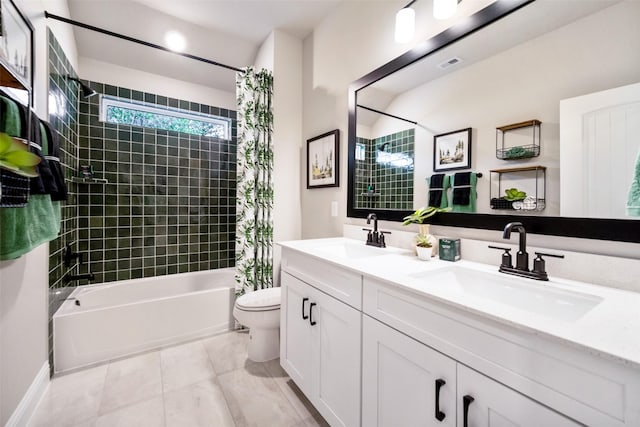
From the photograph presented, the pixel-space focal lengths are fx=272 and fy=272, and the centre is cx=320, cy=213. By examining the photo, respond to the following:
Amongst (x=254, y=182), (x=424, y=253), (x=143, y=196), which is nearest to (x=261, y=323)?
(x=254, y=182)

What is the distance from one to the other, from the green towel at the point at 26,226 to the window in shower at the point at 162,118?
172 cm

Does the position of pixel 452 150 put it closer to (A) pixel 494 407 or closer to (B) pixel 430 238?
(B) pixel 430 238

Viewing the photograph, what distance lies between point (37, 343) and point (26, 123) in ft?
4.07

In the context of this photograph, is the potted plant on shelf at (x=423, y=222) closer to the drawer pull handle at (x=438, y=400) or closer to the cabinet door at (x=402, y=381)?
the cabinet door at (x=402, y=381)

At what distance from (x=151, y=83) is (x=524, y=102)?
318 centimetres

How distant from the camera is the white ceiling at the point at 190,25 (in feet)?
6.90

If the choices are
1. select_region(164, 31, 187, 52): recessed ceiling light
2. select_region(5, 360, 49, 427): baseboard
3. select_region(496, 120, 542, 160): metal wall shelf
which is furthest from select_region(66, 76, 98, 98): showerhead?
select_region(496, 120, 542, 160): metal wall shelf

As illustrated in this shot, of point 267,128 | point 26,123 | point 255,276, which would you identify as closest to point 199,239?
point 255,276

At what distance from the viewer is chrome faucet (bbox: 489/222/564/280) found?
959mm

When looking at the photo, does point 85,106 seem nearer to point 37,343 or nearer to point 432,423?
point 37,343

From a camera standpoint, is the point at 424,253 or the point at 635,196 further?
the point at 424,253

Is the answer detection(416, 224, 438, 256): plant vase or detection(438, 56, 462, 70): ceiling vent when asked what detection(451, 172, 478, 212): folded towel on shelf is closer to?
detection(416, 224, 438, 256): plant vase

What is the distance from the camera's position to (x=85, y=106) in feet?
8.14

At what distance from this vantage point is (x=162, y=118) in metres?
2.87
